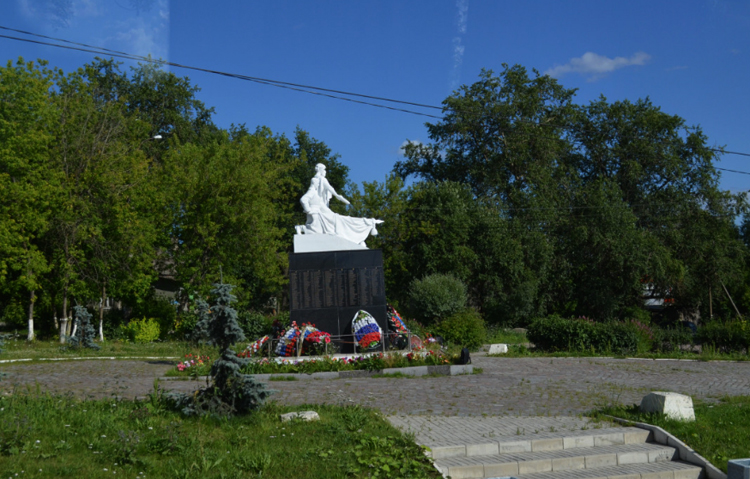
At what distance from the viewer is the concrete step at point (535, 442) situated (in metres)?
7.39

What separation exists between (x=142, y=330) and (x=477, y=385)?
19.4 m

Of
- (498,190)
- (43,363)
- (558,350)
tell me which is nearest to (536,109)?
A: (498,190)

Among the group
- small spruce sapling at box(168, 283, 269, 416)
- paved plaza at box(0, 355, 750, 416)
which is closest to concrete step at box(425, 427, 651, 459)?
paved plaza at box(0, 355, 750, 416)

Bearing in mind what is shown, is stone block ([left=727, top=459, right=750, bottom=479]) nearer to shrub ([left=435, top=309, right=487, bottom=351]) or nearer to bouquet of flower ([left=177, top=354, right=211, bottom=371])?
bouquet of flower ([left=177, top=354, right=211, bottom=371])

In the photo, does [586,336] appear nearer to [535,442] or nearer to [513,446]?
[535,442]

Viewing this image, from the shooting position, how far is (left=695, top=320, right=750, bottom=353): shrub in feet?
66.2

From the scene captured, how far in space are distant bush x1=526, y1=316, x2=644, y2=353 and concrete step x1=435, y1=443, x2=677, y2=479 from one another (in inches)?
462

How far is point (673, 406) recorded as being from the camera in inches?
355

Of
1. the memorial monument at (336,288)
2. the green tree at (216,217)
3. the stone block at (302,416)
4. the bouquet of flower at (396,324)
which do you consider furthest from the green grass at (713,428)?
the green tree at (216,217)

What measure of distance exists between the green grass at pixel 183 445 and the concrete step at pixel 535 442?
44cm

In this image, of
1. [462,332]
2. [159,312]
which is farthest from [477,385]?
[159,312]

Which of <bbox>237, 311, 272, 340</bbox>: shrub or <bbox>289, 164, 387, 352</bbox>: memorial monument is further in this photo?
<bbox>237, 311, 272, 340</bbox>: shrub

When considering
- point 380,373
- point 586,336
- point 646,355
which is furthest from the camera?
point 586,336

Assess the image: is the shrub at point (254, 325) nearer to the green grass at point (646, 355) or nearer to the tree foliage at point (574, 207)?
the green grass at point (646, 355)
